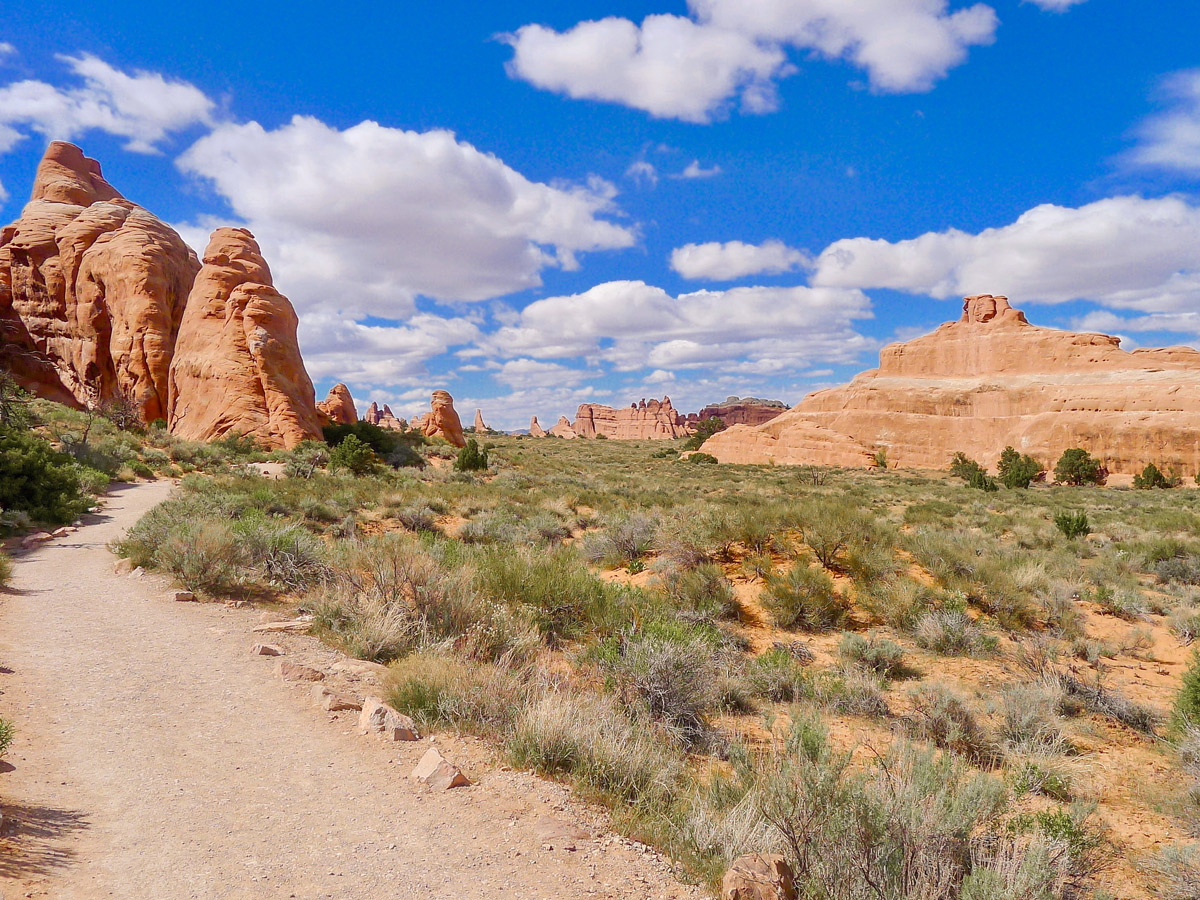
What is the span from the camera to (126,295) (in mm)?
30656

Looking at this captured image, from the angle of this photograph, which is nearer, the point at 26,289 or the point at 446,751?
the point at 446,751

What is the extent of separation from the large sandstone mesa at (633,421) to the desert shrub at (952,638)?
384 feet

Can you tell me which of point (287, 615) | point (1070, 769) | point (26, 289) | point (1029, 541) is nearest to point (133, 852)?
point (287, 615)

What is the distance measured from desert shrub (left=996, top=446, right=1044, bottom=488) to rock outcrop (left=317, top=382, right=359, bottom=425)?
39.9 m

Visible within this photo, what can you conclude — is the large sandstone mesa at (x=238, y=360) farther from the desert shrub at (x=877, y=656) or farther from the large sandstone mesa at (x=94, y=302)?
the desert shrub at (x=877, y=656)

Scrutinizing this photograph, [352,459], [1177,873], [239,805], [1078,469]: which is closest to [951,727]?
[1177,873]

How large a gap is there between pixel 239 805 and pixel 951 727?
5.60 metres

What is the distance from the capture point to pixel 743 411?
127500 millimetres

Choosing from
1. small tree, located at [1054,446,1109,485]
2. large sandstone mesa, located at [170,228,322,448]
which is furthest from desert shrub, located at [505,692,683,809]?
small tree, located at [1054,446,1109,485]

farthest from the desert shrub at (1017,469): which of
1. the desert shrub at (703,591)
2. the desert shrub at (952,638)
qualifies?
the desert shrub at (703,591)

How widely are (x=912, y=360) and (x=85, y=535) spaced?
2288 inches

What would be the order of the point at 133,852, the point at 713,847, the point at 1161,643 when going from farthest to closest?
the point at 1161,643, the point at 713,847, the point at 133,852

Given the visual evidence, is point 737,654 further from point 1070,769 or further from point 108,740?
point 108,740

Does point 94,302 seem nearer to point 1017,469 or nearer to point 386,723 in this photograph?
point 386,723
